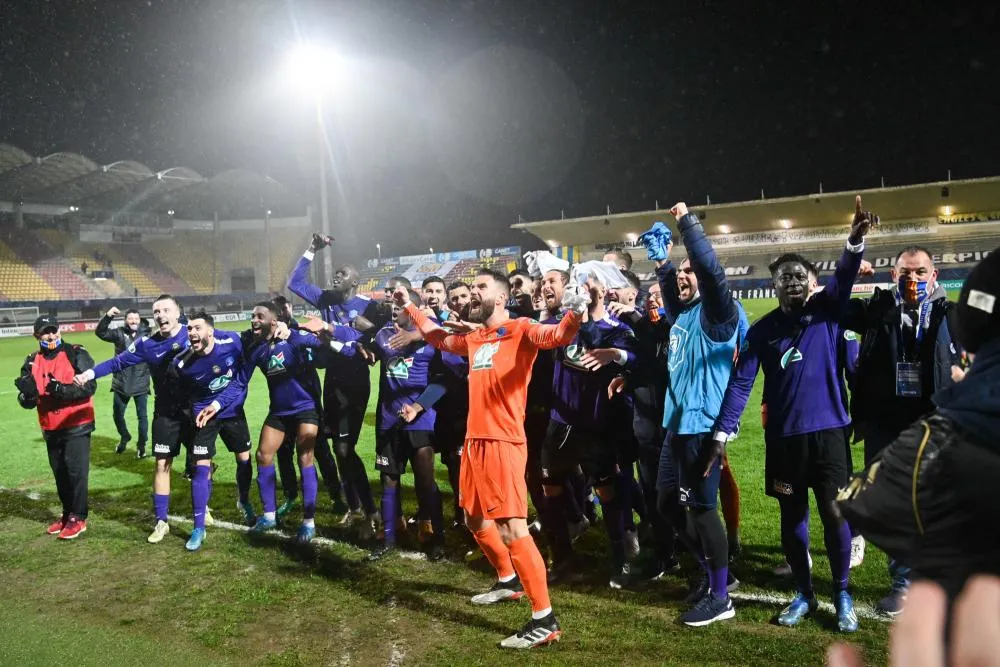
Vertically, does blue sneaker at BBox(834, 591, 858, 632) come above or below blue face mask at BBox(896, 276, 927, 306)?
below

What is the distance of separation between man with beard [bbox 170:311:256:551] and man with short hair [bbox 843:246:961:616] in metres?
5.36

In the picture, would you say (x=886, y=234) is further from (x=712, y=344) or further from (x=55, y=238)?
(x=55, y=238)

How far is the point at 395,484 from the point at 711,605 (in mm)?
2816

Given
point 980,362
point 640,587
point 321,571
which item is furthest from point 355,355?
point 980,362

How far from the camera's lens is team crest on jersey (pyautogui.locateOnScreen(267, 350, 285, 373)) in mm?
6508

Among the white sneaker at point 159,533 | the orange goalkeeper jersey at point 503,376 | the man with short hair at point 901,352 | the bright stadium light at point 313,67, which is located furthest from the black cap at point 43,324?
the bright stadium light at point 313,67

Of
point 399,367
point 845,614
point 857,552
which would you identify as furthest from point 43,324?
point 857,552

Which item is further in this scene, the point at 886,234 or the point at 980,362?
the point at 886,234

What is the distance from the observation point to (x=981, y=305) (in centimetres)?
128

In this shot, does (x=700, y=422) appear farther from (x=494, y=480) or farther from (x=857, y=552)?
(x=857, y=552)

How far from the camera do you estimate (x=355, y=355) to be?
643cm

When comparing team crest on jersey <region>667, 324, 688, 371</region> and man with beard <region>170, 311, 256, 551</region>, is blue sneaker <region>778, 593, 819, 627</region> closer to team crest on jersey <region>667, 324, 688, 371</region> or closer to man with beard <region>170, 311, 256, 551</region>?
team crest on jersey <region>667, 324, 688, 371</region>

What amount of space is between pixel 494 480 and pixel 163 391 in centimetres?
402

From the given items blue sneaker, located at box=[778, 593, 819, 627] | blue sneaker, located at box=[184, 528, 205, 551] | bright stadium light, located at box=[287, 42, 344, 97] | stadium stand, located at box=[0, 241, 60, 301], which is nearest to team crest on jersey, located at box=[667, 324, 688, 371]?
blue sneaker, located at box=[778, 593, 819, 627]
